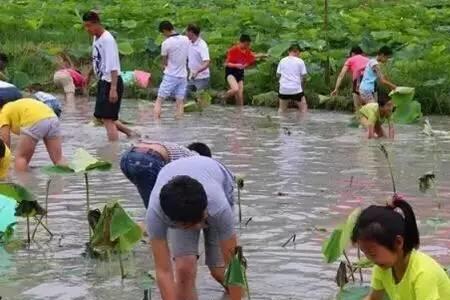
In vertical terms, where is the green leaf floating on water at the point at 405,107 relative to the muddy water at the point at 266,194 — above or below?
above

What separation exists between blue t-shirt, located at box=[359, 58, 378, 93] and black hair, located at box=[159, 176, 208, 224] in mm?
10477

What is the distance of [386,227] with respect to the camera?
4.15 meters

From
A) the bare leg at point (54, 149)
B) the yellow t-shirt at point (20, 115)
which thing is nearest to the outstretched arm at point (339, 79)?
the bare leg at point (54, 149)

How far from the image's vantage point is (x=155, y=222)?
5.28 meters

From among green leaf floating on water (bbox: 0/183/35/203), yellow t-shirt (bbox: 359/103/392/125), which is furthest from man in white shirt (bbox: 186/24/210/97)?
green leaf floating on water (bbox: 0/183/35/203)

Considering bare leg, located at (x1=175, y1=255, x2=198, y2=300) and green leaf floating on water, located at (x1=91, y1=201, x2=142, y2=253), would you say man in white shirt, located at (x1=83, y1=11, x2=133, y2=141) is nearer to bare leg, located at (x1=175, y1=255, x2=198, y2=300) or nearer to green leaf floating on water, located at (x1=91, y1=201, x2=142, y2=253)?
green leaf floating on water, located at (x1=91, y1=201, x2=142, y2=253)

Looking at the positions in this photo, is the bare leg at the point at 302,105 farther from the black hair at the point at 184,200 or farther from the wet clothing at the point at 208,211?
the black hair at the point at 184,200

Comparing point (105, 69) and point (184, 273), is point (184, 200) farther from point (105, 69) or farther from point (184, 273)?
point (105, 69)

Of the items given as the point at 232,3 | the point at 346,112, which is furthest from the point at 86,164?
the point at 232,3

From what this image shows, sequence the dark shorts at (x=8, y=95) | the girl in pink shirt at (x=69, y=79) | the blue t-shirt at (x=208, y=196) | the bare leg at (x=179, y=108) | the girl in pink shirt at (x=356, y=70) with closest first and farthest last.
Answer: the blue t-shirt at (x=208, y=196) < the dark shorts at (x=8, y=95) < the bare leg at (x=179, y=108) < the girl in pink shirt at (x=356, y=70) < the girl in pink shirt at (x=69, y=79)

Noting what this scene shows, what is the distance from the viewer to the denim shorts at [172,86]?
50.7ft

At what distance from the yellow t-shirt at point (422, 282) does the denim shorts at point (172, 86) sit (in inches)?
443

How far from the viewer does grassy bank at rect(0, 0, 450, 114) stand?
57.9ft

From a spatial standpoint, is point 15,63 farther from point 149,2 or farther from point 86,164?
point 86,164
